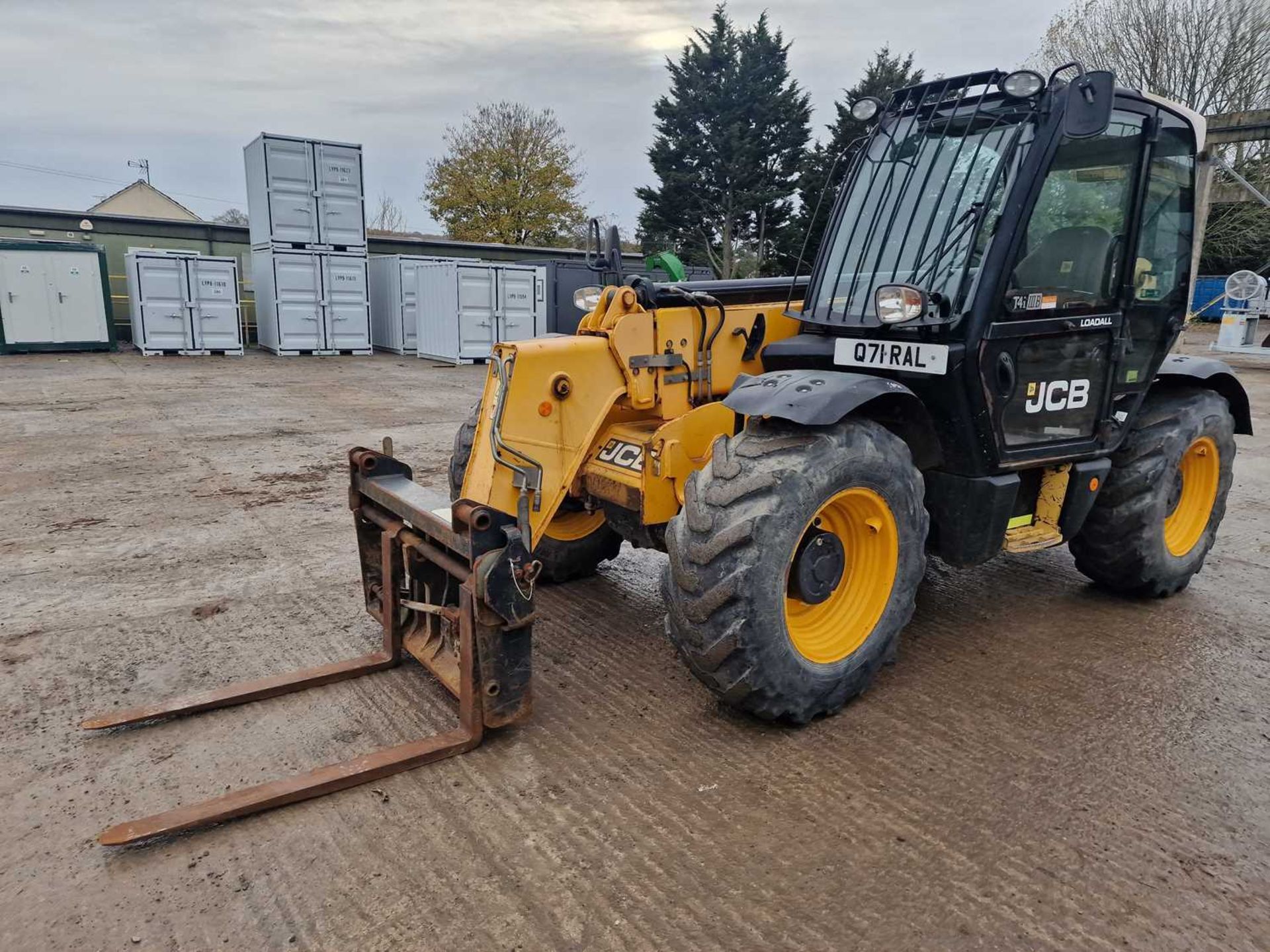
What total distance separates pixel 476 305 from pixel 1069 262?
13.8 metres

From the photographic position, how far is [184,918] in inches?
89.0

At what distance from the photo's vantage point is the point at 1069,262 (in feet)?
12.2

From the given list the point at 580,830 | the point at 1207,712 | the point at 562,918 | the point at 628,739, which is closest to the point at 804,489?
the point at 628,739

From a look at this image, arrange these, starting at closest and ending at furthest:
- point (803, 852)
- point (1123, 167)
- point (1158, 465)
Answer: point (803, 852) → point (1123, 167) → point (1158, 465)

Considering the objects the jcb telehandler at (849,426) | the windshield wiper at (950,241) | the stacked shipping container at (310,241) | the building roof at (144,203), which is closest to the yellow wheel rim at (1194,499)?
the jcb telehandler at (849,426)

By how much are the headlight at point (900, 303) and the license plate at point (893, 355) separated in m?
0.18

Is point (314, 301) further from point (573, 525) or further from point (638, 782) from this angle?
point (638, 782)

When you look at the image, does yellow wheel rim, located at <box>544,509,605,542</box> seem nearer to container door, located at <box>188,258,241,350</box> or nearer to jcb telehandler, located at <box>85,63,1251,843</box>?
jcb telehandler, located at <box>85,63,1251,843</box>

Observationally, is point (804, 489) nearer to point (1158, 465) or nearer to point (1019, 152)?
point (1019, 152)

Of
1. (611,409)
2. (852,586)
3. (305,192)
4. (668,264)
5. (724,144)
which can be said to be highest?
(724,144)

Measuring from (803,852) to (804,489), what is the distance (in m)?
1.17

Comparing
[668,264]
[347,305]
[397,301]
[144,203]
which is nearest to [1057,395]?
[668,264]

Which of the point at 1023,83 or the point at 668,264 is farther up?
the point at 1023,83

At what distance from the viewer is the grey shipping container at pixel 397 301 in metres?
18.5
